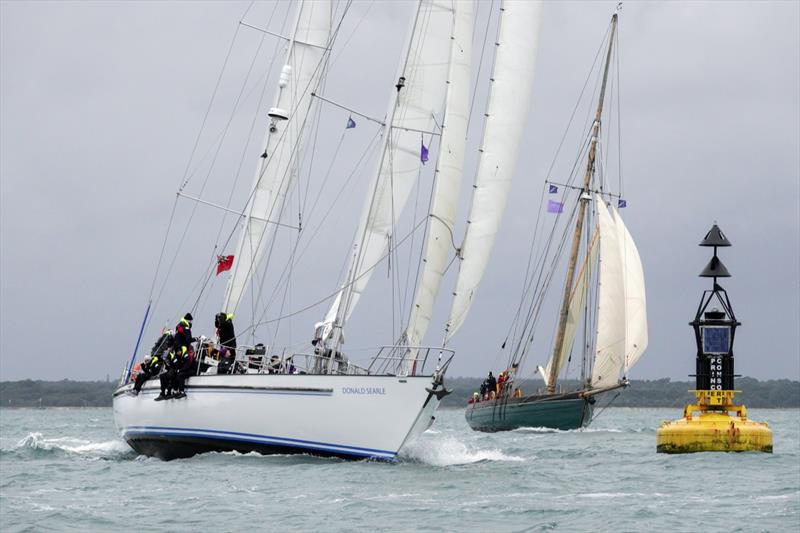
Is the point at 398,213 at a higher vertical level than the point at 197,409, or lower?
higher

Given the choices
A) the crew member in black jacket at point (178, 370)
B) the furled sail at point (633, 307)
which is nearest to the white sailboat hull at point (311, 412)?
the crew member in black jacket at point (178, 370)

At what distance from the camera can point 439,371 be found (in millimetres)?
28969

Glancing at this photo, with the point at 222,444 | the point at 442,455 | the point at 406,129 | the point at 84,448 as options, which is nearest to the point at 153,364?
the point at 222,444

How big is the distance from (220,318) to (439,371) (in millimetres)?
7000

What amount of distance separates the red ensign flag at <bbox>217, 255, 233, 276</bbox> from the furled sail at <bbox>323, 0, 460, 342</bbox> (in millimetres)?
6896

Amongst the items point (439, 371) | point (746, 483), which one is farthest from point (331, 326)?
point (746, 483)

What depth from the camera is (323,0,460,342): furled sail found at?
31.7 m

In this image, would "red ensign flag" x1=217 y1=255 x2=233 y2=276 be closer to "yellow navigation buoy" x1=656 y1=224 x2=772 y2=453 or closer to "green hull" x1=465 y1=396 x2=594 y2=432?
"yellow navigation buoy" x1=656 y1=224 x2=772 y2=453

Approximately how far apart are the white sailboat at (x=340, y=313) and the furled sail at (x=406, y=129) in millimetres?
24

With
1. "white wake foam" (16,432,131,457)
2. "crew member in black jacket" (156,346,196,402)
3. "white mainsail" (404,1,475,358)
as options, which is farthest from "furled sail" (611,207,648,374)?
"crew member in black jacket" (156,346,196,402)

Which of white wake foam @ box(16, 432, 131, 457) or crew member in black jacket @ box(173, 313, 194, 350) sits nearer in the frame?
crew member in black jacket @ box(173, 313, 194, 350)

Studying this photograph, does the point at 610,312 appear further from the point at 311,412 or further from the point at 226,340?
the point at 311,412

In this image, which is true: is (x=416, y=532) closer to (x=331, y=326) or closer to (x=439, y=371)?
(x=439, y=371)

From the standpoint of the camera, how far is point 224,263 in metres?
38.2
